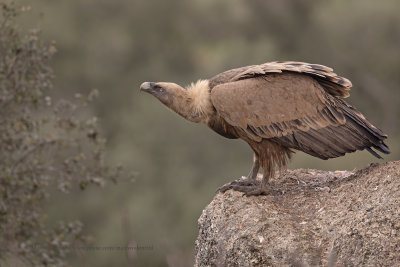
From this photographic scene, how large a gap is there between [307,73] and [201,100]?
118 cm

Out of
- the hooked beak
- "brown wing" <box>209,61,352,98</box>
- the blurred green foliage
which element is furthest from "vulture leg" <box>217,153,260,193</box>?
the blurred green foliage

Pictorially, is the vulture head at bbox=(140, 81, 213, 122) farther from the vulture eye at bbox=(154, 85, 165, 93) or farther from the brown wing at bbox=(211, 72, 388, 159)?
the brown wing at bbox=(211, 72, 388, 159)

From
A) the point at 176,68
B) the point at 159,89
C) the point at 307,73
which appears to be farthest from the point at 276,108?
the point at 176,68

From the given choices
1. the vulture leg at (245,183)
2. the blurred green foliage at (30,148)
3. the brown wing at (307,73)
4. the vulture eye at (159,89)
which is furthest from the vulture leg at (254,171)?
the blurred green foliage at (30,148)

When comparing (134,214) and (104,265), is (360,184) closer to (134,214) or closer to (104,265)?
(104,265)

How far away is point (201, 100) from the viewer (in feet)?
27.1

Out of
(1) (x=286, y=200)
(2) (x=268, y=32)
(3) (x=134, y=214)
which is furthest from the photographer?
Result: (2) (x=268, y=32)

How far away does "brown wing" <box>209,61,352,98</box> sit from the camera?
786cm

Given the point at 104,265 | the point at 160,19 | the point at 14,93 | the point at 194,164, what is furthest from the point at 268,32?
the point at 14,93

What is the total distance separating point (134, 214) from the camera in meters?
25.1

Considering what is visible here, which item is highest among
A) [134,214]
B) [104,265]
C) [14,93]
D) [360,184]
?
[134,214]

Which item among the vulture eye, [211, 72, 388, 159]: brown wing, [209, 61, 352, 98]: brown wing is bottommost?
[211, 72, 388, 159]: brown wing

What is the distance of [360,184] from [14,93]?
18.1 feet

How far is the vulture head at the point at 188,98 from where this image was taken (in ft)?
27.1
